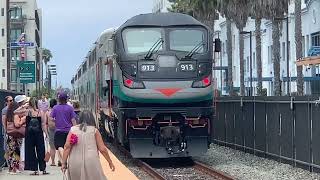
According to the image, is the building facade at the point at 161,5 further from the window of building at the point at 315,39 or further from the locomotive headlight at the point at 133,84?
the locomotive headlight at the point at 133,84

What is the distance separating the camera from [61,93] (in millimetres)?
15328

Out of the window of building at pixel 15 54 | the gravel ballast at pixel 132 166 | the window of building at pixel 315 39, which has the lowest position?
the gravel ballast at pixel 132 166

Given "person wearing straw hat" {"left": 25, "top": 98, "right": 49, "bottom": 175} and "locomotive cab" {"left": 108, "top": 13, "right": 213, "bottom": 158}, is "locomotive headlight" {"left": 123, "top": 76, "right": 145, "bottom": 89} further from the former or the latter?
"person wearing straw hat" {"left": 25, "top": 98, "right": 49, "bottom": 175}

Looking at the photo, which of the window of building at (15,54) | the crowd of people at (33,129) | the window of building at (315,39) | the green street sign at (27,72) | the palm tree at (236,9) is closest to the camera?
the crowd of people at (33,129)

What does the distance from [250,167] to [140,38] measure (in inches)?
181

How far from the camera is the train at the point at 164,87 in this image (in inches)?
799

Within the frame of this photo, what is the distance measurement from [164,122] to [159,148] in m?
0.71

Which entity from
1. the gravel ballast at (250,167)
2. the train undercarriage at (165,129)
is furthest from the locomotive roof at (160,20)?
the gravel ballast at (250,167)

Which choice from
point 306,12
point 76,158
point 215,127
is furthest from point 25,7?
point 76,158

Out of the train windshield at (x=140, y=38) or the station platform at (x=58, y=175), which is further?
the train windshield at (x=140, y=38)

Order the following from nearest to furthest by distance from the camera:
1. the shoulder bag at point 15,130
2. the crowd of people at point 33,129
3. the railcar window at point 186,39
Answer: the crowd of people at point 33,129 < the shoulder bag at point 15,130 < the railcar window at point 186,39

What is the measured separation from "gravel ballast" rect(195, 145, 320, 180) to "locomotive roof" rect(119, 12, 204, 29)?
13.5 feet

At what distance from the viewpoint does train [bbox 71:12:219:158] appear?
2030 centimetres

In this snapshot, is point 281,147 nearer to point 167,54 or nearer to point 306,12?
point 167,54
